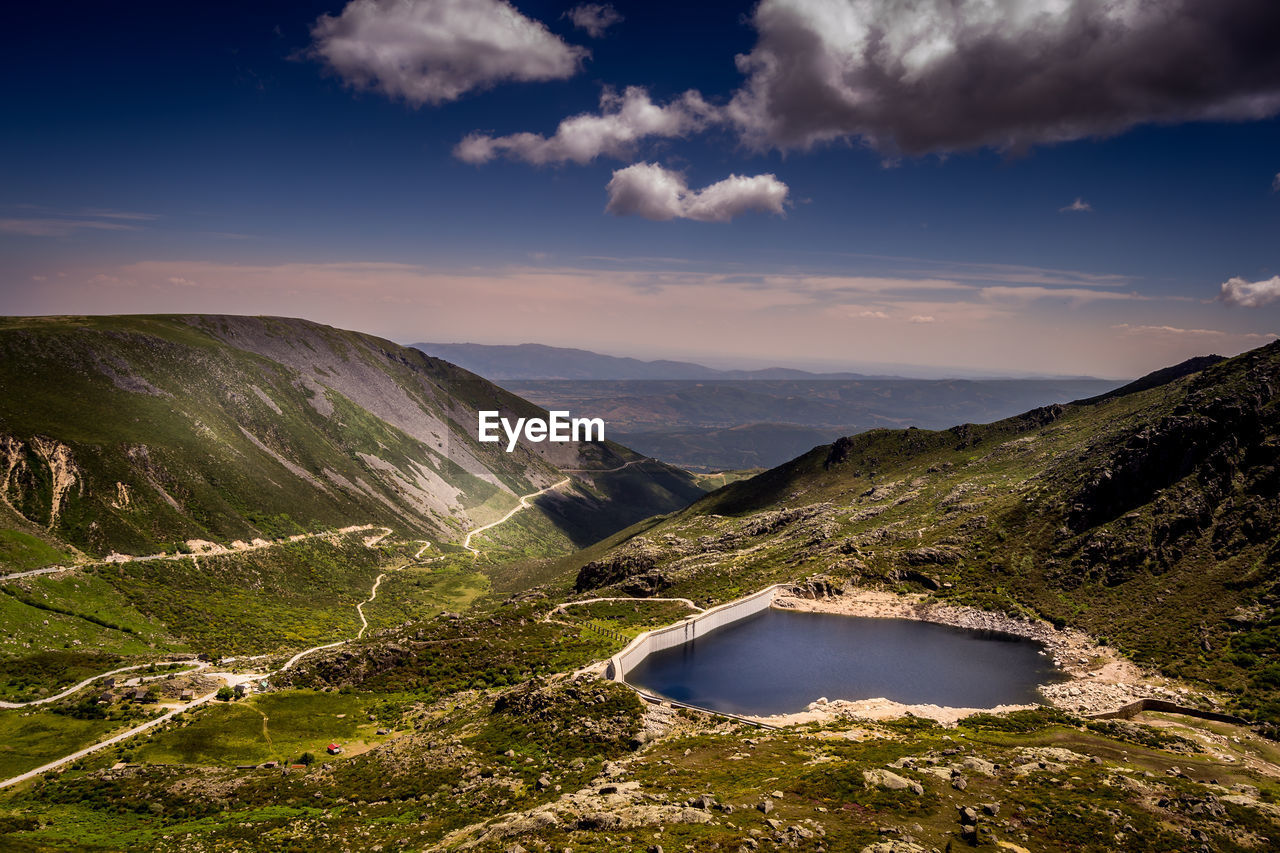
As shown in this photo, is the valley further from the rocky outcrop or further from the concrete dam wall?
the concrete dam wall

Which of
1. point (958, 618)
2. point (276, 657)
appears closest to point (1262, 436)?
point (958, 618)

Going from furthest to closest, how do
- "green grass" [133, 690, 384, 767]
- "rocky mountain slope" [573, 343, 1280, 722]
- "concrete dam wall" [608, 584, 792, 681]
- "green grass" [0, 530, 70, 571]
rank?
"green grass" [0, 530, 70, 571] < "concrete dam wall" [608, 584, 792, 681] < "rocky mountain slope" [573, 343, 1280, 722] < "green grass" [133, 690, 384, 767]

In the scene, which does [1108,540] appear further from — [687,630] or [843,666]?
[687,630]

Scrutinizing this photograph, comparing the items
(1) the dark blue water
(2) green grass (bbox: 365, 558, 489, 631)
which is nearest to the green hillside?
(2) green grass (bbox: 365, 558, 489, 631)

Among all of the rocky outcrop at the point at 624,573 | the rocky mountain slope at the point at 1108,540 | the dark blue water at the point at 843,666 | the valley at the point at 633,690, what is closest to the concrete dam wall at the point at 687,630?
the dark blue water at the point at 843,666

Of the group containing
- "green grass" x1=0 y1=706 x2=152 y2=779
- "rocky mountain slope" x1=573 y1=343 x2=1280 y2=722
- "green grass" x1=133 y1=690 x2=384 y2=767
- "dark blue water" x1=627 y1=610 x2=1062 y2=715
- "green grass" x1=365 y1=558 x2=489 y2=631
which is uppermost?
"rocky mountain slope" x1=573 y1=343 x2=1280 y2=722
